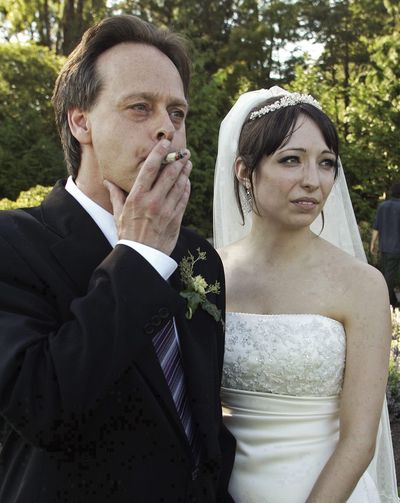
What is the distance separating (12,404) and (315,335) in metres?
1.39

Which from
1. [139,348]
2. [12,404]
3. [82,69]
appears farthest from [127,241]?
[82,69]

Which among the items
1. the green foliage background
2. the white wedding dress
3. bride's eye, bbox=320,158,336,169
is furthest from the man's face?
the green foliage background

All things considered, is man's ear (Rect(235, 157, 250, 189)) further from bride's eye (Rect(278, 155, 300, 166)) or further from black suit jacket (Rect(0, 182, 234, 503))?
black suit jacket (Rect(0, 182, 234, 503))

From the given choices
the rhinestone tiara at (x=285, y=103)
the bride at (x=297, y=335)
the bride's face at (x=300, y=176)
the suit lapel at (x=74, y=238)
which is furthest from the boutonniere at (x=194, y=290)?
the rhinestone tiara at (x=285, y=103)

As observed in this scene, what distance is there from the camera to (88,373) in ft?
5.36

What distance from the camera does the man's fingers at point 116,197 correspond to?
6.17 feet

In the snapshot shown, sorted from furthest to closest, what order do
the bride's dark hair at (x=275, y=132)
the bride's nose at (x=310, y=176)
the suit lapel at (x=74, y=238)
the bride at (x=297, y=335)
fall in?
the bride's dark hair at (x=275, y=132) < the bride's nose at (x=310, y=176) < the bride at (x=297, y=335) < the suit lapel at (x=74, y=238)

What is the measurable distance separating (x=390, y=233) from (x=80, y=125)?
33.5ft

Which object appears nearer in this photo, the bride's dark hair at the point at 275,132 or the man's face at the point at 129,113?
the man's face at the point at 129,113

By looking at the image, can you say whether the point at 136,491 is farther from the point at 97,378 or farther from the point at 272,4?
the point at 272,4

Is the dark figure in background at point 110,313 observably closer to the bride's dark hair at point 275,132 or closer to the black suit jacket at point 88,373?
the black suit jacket at point 88,373

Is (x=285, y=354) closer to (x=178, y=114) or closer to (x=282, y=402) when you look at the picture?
(x=282, y=402)

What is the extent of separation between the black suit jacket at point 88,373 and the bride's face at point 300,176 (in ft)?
2.73

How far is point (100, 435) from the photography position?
1.88 meters
